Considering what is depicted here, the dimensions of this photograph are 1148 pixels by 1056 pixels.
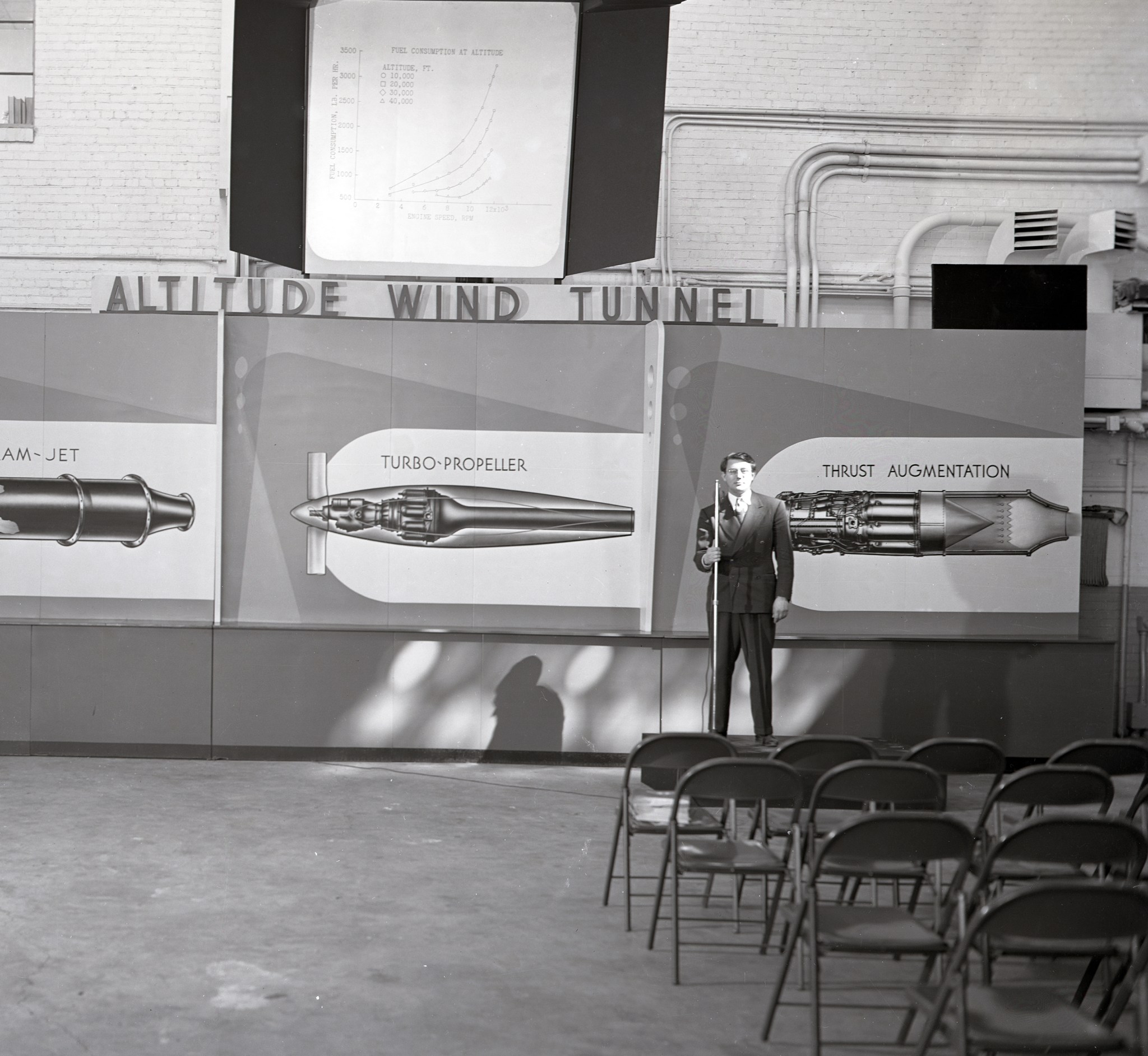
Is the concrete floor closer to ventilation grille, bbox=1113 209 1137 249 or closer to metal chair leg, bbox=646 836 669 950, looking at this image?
metal chair leg, bbox=646 836 669 950

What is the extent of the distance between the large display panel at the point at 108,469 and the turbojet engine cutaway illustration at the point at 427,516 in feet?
1.95

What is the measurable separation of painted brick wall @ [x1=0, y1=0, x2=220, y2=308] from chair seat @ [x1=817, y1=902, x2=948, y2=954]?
23.2 ft

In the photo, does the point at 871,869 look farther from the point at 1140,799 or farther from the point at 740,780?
the point at 1140,799

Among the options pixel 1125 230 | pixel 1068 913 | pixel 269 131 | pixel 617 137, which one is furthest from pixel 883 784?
pixel 1125 230

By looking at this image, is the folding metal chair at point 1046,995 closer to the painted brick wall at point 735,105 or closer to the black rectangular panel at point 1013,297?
the black rectangular panel at point 1013,297

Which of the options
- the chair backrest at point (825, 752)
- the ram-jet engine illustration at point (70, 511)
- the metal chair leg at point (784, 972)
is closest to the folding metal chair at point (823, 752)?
the chair backrest at point (825, 752)

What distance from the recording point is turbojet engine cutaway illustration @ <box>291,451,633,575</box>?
23.4 feet

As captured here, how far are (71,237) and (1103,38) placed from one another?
7705 millimetres

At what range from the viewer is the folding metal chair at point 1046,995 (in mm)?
2322

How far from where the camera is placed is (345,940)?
3.90m

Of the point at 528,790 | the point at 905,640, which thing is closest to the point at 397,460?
the point at 528,790

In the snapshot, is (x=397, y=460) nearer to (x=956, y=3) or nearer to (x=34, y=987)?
(x=34, y=987)

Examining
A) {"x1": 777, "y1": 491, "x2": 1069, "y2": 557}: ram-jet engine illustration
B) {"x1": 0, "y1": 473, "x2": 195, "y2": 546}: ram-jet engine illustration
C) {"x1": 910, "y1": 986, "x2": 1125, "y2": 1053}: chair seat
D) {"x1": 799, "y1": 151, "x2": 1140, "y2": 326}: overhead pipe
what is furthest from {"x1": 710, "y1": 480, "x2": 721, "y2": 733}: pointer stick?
{"x1": 910, "y1": 986, "x2": 1125, "y2": 1053}: chair seat

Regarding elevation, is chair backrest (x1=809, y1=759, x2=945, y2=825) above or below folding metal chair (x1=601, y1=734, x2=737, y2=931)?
above
